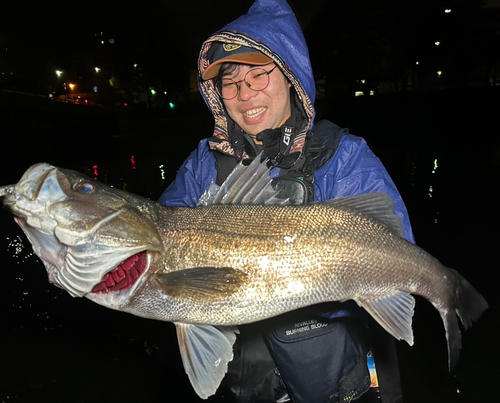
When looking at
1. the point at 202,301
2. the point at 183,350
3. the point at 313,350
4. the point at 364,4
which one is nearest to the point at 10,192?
the point at 202,301

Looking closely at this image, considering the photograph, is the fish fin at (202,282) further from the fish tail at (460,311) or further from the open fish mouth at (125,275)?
the fish tail at (460,311)

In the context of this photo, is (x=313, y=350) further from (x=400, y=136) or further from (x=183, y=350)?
(x=400, y=136)

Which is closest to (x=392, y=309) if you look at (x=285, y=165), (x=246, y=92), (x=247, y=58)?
(x=285, y=165)

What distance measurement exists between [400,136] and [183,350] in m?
25.8

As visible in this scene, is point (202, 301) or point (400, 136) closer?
point (202, 301)

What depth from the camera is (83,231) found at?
1776 mm

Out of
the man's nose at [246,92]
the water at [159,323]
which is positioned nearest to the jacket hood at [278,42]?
the man's nose at [246,92]

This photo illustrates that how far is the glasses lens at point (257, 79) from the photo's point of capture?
106 inches

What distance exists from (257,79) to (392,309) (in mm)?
1826

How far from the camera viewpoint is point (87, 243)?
178cm

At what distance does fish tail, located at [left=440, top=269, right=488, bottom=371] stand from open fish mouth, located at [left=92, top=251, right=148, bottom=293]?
5.84 feet

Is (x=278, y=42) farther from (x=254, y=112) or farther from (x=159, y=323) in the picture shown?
(x=159, y=323)

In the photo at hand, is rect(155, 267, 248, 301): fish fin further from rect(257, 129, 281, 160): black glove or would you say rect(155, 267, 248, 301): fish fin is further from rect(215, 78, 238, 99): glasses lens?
rect(215, 78, 238, 99): glasses lens

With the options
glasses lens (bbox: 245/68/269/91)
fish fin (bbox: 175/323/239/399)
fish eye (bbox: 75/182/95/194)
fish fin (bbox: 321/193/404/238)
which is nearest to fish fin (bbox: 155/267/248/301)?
fish fin (bbox: 175/323/239/399)
